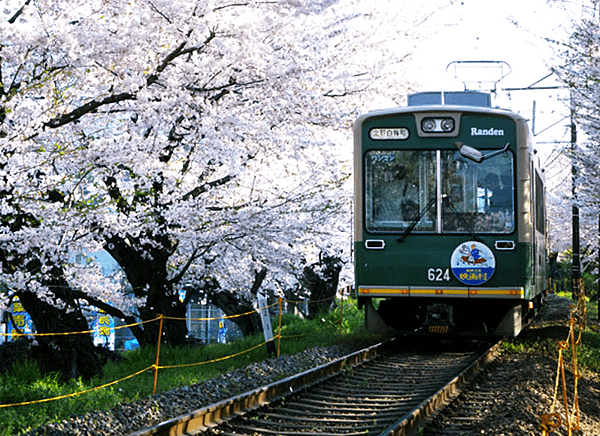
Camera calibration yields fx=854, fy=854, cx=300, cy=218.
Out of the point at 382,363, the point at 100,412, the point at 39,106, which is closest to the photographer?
the point at 100,412

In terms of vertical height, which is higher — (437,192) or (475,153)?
(475,153)

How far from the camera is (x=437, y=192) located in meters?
11.2

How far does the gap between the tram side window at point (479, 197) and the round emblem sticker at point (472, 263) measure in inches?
9.1

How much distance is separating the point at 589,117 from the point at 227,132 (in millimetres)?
6249

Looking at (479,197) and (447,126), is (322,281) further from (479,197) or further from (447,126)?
(479,197)

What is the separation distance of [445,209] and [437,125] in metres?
1.15

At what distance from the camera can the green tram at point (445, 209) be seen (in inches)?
437

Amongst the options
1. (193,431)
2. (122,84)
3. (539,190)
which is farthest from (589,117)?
(193,431)

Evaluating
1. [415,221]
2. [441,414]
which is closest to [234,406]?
[441,414]

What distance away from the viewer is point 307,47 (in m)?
11.6

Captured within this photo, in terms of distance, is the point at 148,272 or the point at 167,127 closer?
the point at 167,127

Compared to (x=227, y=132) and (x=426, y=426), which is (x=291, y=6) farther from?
(x=426, y=426)

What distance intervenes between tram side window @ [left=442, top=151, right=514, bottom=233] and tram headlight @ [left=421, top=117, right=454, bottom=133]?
52cm

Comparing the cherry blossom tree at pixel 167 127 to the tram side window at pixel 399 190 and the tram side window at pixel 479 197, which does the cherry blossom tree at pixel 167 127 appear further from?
the tram side window at pixel 479 197
